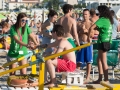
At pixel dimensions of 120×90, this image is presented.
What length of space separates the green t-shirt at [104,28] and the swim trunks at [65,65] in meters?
0.97

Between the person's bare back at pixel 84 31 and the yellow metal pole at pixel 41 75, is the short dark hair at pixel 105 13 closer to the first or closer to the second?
the person's bare back at pixel 84 31

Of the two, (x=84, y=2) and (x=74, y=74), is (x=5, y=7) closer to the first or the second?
(x=84, y=2)

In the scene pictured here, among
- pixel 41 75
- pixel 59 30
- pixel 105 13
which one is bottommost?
pixel 41 75

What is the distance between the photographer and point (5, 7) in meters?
160

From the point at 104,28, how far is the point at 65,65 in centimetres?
113

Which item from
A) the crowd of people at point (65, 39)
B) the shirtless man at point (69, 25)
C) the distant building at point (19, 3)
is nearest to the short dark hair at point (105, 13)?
the crowd of people at point (65, 39)

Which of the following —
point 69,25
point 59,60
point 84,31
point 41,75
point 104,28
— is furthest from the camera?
point 84,31

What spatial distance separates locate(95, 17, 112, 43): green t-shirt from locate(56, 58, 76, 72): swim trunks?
38.2 inches

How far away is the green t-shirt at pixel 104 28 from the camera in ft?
26.8

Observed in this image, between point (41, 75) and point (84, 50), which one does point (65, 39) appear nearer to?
point (41, 75)

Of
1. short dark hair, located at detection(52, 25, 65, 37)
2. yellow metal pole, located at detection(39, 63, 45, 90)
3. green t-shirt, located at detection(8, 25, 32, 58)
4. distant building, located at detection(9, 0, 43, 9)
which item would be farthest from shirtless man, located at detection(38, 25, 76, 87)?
distant building, located at detection(9, 0, 43, 9)

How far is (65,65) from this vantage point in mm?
7504

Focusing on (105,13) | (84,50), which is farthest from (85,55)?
(105,13)

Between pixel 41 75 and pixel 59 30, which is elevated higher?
pixel 59 30
